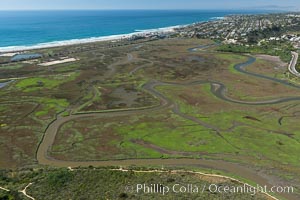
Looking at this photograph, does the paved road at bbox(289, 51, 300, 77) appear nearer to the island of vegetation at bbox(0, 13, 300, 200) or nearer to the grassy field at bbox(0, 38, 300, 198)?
the island of vegetation at bbox(0, 13, 300, 200)

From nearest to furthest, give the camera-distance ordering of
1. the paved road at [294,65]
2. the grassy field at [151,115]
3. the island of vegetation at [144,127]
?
the island of vegetation at [144,127] → the grassy field at [151,115] → the paved road at [294,65]

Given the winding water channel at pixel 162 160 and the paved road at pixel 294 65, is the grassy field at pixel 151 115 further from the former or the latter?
the paved road at pixel 294 65

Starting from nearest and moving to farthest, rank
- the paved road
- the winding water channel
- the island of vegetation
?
the island of vegetation
the winding water channel
the paved road

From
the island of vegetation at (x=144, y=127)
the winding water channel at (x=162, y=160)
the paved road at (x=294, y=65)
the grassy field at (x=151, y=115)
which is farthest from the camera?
the paved road at (x=294, y=65)

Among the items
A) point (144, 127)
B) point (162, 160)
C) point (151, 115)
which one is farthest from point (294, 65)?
point (162, 160)

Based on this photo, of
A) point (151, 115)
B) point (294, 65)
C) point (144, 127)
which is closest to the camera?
point (144, 127)

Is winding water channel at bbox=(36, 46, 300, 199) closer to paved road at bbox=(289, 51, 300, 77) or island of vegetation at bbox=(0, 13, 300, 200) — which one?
island of vegetation at bbox=(0, 13, 300, 200)

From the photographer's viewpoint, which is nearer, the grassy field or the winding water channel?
the winding water channel

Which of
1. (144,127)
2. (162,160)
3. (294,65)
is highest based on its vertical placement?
(144,127)

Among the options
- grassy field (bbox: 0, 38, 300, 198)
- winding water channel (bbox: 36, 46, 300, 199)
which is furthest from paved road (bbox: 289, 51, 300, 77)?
winding water channel (bbox: 36, 46, 300, 199)

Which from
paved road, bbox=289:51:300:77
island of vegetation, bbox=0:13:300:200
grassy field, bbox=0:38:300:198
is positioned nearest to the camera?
island of vegetation, bbox=0:13:300:200

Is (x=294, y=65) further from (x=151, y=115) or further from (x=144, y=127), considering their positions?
(x=144, y=127)

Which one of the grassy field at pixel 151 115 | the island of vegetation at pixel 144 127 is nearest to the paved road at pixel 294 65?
the island of vegetation at pixel 144 127
